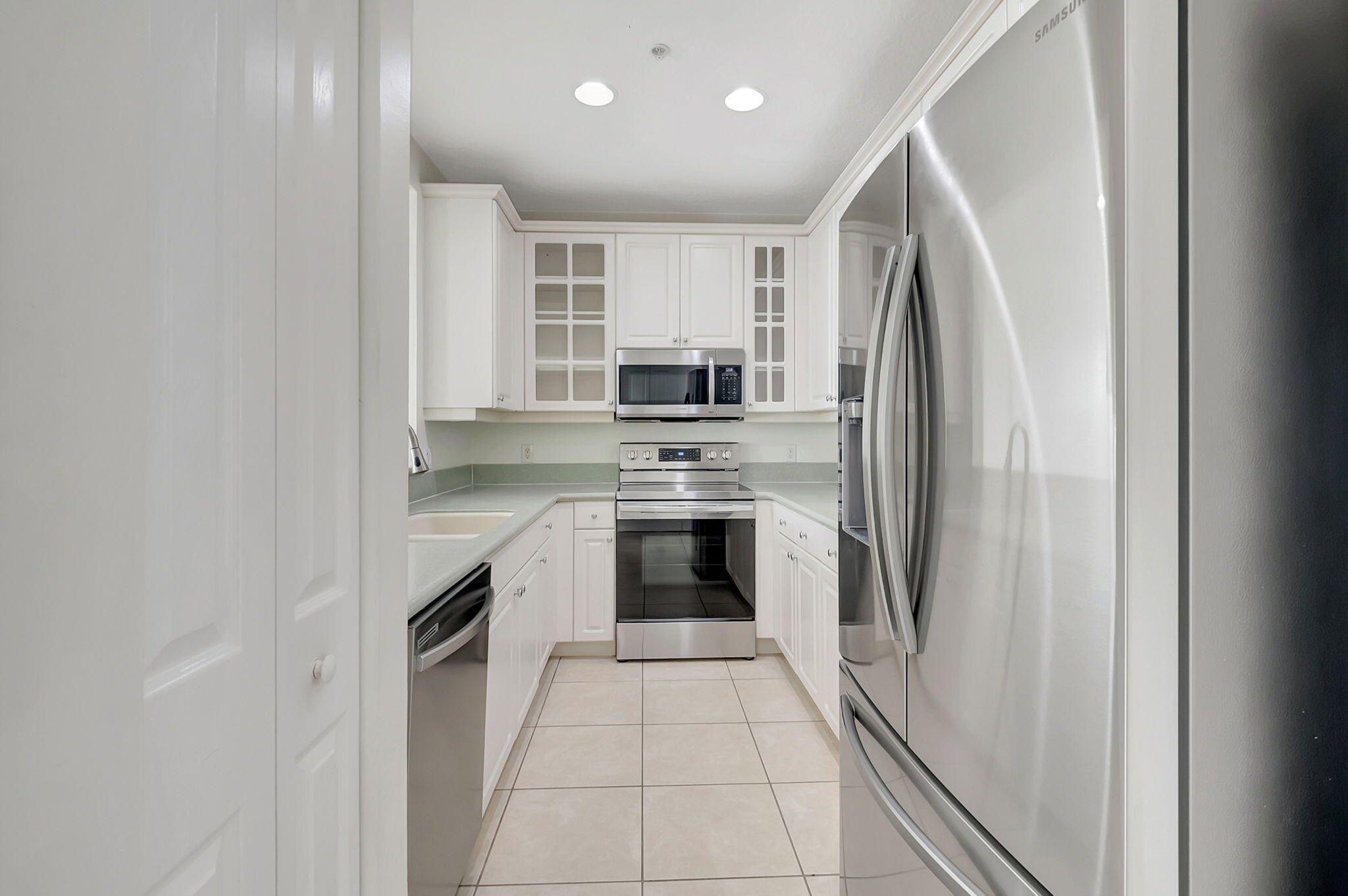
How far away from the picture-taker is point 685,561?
125 inches

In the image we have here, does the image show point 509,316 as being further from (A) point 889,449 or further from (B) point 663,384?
(A) point 889,449

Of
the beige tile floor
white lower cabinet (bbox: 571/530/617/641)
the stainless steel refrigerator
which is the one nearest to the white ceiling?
the stainless steel refrigerator

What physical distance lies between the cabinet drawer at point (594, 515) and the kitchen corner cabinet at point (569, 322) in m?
0.60

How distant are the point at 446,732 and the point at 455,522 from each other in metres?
1.34

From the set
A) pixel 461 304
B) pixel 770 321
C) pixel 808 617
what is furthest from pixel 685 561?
pixel 461 304

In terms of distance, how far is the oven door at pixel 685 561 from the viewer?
3.15 metres

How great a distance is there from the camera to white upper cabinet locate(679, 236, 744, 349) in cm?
343

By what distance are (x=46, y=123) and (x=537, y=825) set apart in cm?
202

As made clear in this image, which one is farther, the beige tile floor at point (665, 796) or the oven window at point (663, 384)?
the oven window at point (663, 384)

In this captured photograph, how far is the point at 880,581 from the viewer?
1.04m

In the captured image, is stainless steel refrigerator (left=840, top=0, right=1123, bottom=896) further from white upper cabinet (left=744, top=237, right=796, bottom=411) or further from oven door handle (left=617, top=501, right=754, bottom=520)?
white upper cabinet (left=744, top=237, right=796, bottom=411)

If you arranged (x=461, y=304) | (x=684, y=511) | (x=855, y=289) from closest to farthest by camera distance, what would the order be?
(x=855, y=289) → (x=461, y=304) → (x=684, y=511)

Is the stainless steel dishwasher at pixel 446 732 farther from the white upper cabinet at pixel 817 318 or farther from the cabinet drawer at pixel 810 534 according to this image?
the white upper cabinet at pixel 817 318

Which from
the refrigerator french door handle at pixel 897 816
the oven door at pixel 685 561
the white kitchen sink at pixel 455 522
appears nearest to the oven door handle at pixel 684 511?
the oven door at pixel 685 561
